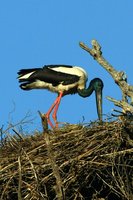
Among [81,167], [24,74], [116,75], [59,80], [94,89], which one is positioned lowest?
[81,167]

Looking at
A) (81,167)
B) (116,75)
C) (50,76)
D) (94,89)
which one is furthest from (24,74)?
(81,167)

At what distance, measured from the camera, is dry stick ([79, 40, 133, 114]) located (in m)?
8.95

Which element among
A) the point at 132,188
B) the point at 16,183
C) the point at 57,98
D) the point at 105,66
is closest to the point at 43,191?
the point at 16,183

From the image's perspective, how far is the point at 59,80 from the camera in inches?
521

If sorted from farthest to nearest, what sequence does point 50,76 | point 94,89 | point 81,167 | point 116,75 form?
1. point 94,89
2. point 50,76
3. point 116,75
4. point 81,167

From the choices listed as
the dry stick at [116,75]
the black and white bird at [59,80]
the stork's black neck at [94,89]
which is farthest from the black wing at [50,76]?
the dry stick at [116,75]

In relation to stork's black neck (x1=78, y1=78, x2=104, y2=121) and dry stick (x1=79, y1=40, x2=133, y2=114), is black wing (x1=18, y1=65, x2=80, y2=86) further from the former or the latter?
dry stick (x1=79, y1=40, x2=133, y2=114)

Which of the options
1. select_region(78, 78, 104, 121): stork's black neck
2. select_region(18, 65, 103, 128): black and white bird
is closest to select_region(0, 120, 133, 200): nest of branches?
select_region(18, 65, 103, 128): black and white bird

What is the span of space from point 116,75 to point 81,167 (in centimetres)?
112

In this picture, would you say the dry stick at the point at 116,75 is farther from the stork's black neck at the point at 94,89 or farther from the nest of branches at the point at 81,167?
the stork's black neck at the point at 94,89

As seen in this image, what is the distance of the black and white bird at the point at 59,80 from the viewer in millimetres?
13102

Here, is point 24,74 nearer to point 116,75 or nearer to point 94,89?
point 94,89

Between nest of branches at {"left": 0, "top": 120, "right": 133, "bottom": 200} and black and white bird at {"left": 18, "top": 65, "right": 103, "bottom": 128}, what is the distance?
11.4 ft

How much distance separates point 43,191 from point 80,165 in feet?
1.67
